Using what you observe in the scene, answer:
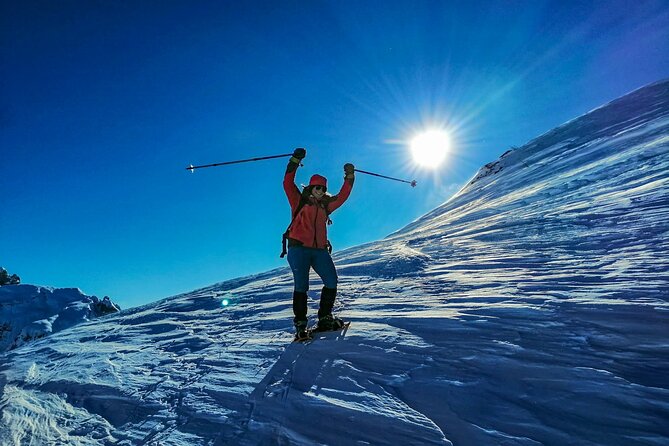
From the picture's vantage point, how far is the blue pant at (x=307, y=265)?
4.82 m

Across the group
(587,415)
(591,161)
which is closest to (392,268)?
(587,415)

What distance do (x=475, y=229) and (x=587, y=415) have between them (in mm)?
8801

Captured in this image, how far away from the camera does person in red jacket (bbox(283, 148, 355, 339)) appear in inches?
187

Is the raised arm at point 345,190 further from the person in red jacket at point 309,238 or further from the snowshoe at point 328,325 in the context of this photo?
the snowshoe at point 328,325

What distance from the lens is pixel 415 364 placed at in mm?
3193

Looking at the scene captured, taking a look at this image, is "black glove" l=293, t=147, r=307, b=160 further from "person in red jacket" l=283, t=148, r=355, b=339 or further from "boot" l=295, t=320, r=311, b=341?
"boot" l=295, t=320, r=311, b=341

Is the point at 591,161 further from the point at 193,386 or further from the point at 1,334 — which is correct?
the point at 1,334

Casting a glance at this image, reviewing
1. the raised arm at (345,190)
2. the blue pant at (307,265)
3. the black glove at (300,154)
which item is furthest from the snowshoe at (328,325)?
the black glove at (300,154)

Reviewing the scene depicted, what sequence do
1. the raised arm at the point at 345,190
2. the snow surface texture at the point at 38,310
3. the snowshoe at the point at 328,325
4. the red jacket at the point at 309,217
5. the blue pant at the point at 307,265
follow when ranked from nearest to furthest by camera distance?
1. the snowshoe at the point at 328,325
2. the blue pant at the point at 307,265
3. the red jacket at the point at 309,217
4. the raised arm at the point at 345,190
5. the snow surface texture at the point at 38,310

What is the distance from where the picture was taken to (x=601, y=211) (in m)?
7.85

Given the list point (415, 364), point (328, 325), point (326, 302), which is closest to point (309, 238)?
point (326, 302)

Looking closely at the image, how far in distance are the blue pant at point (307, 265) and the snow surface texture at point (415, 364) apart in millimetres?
654

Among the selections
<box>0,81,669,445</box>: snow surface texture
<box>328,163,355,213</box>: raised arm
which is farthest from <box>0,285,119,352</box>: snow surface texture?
<box>328,163,355,213</box>: raised arm

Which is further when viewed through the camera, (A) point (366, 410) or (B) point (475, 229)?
(B) point (475, 229)
